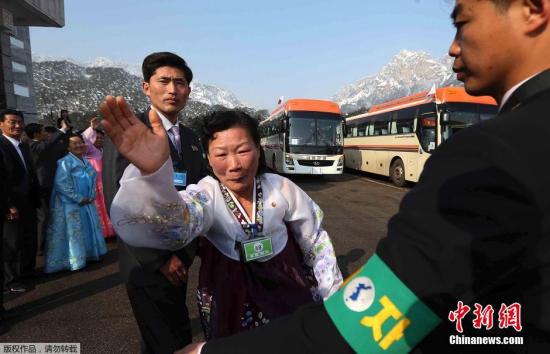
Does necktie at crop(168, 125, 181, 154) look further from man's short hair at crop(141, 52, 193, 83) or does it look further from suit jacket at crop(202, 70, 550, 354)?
suit jacket at crop(202, 70, 550, 354)

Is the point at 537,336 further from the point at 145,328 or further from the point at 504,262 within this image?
the point at 145,328

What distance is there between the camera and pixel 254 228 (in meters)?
1.62

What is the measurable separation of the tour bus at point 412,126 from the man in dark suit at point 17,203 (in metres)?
6.98

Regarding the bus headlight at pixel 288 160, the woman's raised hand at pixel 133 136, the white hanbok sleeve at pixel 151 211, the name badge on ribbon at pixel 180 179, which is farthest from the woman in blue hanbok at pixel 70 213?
the bus headlight at pixel 288 160

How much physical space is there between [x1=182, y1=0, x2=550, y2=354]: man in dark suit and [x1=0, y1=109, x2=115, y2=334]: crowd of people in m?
4.13

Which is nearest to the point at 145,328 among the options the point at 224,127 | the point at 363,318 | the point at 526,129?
the point at 224,127

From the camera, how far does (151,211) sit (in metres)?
1.08

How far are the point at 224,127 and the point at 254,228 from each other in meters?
0.49

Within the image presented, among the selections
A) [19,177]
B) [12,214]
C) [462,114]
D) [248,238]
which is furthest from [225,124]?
[462,114]

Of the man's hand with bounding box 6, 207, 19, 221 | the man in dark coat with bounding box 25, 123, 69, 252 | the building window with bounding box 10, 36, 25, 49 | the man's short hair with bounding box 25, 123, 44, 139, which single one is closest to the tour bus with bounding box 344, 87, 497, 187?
the man in dark coat with bounding box 25, 123, 69, 252

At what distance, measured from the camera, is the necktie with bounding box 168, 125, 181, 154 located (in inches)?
92.2

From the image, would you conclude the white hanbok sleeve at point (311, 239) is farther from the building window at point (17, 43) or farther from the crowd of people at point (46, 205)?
the building window at point (17, 43)

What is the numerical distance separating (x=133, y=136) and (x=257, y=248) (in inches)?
31.9

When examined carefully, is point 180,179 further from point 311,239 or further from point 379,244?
point 379,244
